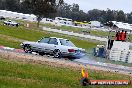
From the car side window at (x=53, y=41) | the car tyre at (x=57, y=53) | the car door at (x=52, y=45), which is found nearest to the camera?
the car tyre at (x=57, y=53)

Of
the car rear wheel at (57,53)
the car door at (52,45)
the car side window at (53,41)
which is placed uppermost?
the car side window at (53,41)

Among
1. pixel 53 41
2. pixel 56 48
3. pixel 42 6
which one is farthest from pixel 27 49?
pixel 42 6

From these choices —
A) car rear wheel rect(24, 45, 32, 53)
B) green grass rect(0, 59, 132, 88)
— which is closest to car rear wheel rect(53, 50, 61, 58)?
car rear wheel rect(24, 45, 32, 53)

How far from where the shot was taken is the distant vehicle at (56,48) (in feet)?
87.3

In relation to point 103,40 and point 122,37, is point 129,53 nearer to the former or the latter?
point 122,37

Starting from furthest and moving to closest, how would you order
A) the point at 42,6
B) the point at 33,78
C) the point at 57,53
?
the point at 42,6
the point at 57,53
the point at 33,78

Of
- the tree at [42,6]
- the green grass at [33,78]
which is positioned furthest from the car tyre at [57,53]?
the tree at [42,6]

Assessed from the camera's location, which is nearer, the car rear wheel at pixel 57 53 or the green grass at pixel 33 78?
the green grass at pixel 33 78

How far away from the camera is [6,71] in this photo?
1578cm

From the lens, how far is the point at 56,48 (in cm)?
2695

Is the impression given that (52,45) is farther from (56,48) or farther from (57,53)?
(57,53)

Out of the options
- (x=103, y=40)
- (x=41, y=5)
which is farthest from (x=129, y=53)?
(x=41, y=5)

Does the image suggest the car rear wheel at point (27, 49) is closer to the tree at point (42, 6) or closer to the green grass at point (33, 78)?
the green grass at point (33, 78)

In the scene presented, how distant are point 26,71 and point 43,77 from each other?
3.66ft
